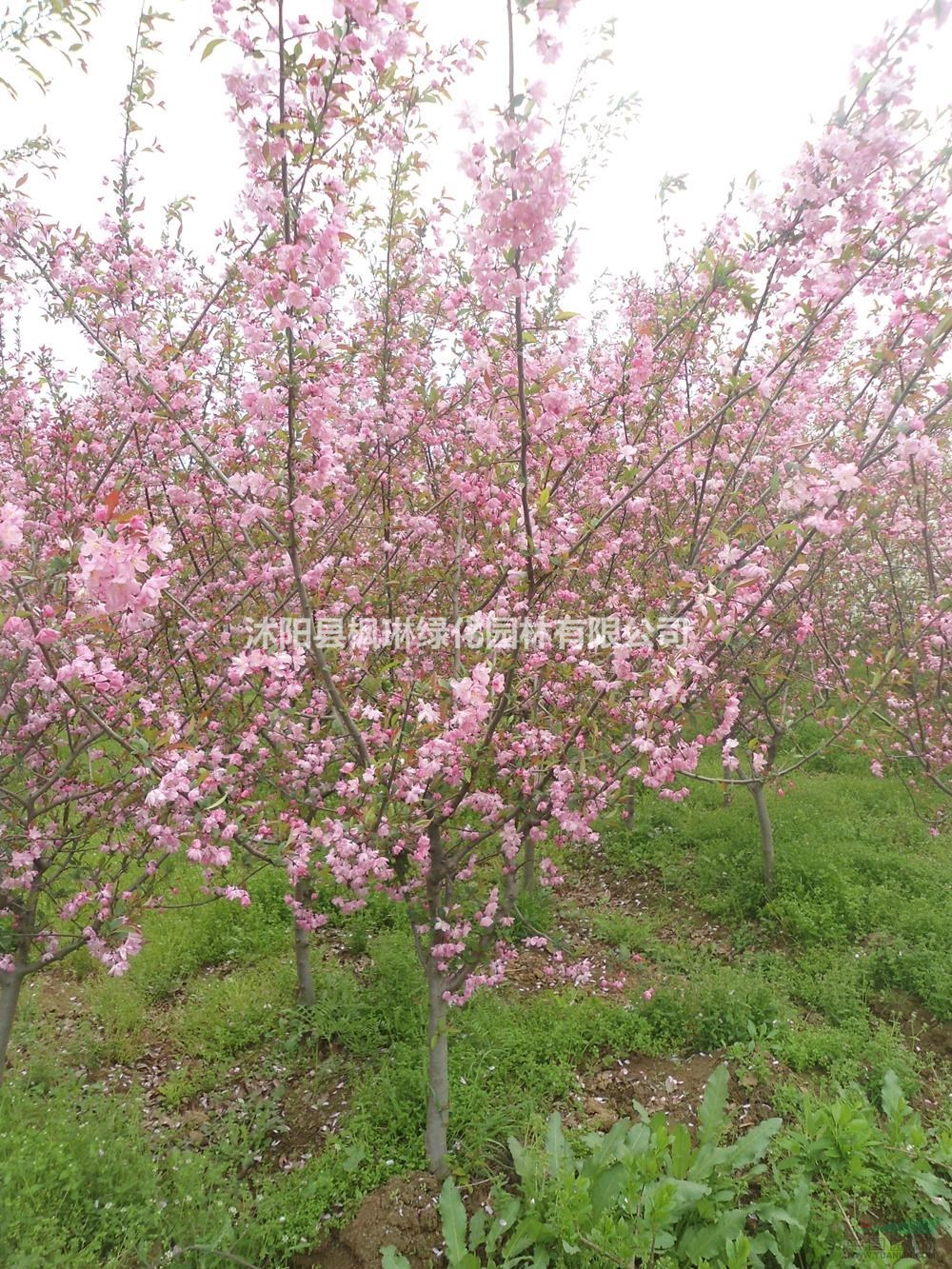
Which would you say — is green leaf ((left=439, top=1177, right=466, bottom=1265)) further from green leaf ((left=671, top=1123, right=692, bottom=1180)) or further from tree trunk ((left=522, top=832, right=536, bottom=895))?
tree trunk ((left=522, top=832, right=536, bottom=895))

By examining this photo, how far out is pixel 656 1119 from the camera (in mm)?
3078

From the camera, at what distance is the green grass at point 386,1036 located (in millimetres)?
2975

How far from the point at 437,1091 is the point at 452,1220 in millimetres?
531

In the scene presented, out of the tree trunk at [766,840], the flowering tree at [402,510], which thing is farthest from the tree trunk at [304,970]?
the tree trunk at [766,840]

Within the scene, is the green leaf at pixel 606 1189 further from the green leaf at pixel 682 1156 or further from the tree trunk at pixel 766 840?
the tree trunk at pixel 766 840

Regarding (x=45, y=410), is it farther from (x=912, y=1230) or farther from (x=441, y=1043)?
(x=912, y=1230)

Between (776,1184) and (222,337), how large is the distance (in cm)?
525

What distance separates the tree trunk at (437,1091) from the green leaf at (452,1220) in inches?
11.0

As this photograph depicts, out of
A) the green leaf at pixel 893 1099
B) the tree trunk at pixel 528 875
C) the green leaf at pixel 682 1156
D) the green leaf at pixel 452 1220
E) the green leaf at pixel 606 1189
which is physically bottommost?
the green leaf at pixel 452 1220

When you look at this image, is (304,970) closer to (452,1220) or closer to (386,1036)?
(386,1036)

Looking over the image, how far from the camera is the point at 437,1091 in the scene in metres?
3.23

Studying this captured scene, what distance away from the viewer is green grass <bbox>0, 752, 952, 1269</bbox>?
2.97 meters

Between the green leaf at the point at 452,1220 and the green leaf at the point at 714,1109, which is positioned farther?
the green leaf at the point at 714,1109

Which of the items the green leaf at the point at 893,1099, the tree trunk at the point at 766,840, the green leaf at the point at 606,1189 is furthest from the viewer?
the tree trunk at the point at 766,840
